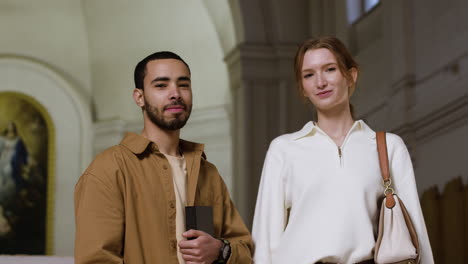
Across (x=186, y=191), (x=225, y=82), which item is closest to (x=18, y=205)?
(x=225, y=82)

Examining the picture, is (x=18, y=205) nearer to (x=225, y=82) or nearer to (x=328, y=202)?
(x=225, y=82)

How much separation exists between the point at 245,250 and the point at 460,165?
4551 millimetres

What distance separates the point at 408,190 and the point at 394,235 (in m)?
0.26

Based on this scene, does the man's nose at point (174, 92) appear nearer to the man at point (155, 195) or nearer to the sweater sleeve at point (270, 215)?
the man at point (155, 195)

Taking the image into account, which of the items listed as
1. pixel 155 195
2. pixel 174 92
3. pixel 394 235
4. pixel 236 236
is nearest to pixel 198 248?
pixel 155 195

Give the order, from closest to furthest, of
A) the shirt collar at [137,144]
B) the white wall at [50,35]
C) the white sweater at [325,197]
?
the white sweater at [325,197] < the shirt collar at [137,144] < the white wall at [50,35]

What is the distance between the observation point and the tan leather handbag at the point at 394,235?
325 cm

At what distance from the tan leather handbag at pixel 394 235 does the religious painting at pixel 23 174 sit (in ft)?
49.4

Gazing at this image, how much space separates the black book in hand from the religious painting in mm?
14779

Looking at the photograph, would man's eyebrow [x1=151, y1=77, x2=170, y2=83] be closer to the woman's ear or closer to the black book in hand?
the black book in hand

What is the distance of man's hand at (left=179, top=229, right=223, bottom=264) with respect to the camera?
3.30 m

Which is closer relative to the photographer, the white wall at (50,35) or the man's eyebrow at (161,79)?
the man's eyebrow at (161,79)

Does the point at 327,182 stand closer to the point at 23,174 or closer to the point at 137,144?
the point at 137,144

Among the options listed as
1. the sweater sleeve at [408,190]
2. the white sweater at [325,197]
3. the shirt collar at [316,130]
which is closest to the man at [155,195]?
the white sweater at [325,197]
